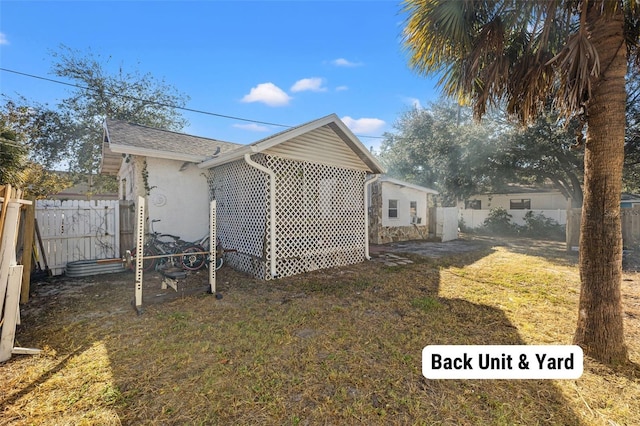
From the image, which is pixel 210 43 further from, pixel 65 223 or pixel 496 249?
pixel 496 249

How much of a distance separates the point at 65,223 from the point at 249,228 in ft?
15.6

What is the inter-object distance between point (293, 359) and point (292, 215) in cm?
411

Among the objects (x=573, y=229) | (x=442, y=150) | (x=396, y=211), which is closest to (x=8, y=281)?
(x=396, y=211)

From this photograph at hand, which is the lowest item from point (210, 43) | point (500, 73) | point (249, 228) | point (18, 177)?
point (249, 228)

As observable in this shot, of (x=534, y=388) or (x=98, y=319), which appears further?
(x=98, y=319)

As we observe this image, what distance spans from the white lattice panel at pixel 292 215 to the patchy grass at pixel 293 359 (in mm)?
1216

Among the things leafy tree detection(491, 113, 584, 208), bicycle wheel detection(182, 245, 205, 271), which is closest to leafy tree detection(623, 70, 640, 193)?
leafy tree detection(491, 113, 584, 208)

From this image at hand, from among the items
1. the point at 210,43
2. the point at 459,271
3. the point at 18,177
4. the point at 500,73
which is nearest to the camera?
the point at 500,73

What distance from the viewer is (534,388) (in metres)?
2.65

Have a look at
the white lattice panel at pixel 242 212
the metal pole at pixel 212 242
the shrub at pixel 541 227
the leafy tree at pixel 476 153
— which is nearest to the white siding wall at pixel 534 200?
the leafy tree at pixel 476 153

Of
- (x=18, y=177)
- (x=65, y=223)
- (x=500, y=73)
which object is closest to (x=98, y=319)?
(x=65, y=223)

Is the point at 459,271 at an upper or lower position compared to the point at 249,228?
lower

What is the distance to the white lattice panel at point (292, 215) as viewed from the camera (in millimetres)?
6637

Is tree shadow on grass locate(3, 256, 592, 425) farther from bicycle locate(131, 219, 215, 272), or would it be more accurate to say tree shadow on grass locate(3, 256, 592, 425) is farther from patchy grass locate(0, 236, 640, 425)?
bicycle locate(131, 219, 215, 272)
